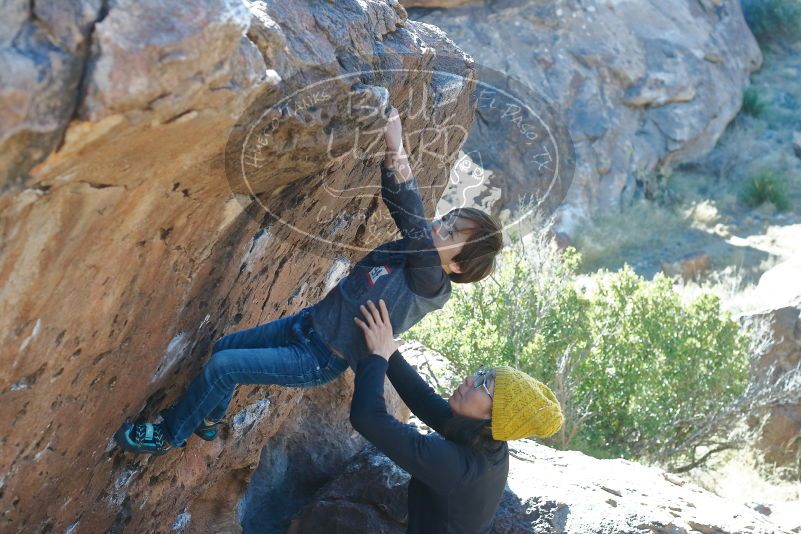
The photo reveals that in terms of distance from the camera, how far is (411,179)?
3.41m

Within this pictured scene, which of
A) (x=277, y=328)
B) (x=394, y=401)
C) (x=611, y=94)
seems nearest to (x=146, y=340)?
(x=277, y=328)

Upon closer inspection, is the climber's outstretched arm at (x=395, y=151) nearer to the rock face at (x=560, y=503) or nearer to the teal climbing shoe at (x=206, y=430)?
the teal climbing shoe at (x=206, y=430)

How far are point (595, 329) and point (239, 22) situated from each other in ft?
19.8

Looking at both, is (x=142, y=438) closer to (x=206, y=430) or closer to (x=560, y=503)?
(x=206, y=430)

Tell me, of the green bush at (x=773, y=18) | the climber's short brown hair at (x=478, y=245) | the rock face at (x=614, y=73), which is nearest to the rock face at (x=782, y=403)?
the rock face at (x=614, y=73)

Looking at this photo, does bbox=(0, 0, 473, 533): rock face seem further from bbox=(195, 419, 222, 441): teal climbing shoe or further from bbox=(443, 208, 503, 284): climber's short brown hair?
bbox=(443, 208, 503, 284): climber's short brown hair

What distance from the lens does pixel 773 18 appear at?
63.8 ft

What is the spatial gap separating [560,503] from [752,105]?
49.8 ft

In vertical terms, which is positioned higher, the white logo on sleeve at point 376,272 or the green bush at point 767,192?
the white logo on sleeve at point 376,272

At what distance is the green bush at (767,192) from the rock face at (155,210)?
470 inches

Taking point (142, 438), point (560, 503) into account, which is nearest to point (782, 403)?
point (560, 503)

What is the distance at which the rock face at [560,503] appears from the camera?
4.33 m

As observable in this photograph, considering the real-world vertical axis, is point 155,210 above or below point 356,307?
above

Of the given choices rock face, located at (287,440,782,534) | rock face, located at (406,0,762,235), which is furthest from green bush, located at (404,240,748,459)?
rock face, located at (406,0,762,235)
